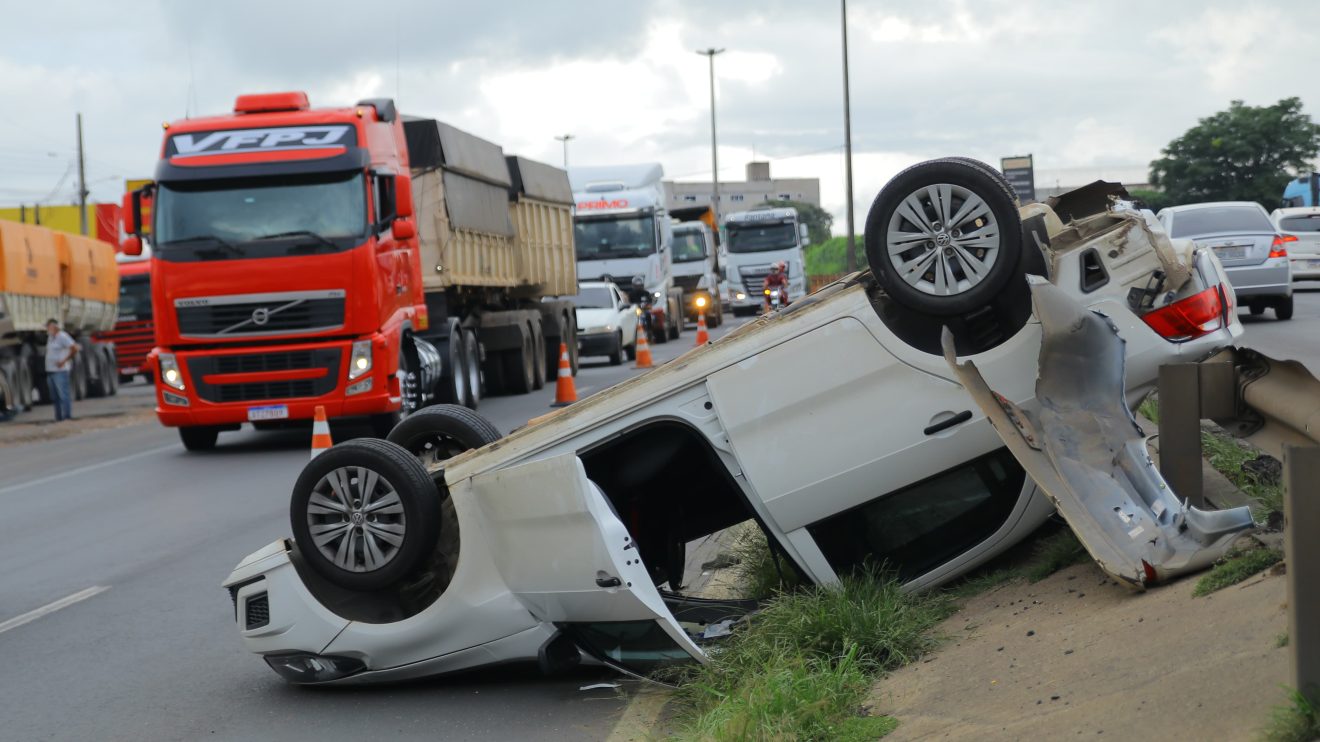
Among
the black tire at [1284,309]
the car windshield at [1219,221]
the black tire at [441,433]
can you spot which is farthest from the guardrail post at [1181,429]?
the black tire at [1284,309]

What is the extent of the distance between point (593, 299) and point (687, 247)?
12.9 meters

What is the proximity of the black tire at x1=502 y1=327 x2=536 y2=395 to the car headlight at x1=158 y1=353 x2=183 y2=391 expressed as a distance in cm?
840

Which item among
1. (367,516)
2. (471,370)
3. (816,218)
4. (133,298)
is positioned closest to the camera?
(367,516)

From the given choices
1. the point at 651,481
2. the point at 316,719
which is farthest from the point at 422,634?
the point at 651,481

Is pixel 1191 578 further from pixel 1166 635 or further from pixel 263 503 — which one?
pixel 263 503

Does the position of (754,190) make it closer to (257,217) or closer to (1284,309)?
(1284,309)

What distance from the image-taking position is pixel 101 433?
22469 mm

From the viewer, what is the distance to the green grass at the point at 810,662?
4832 mm

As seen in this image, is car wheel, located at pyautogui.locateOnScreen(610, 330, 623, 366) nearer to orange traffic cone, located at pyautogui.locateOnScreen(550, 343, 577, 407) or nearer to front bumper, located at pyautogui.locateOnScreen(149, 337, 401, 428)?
orange traffic cone, located at pyautogui.locateOnScreen(550, 343, 577, 407)

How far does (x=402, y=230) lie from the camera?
16922 mm

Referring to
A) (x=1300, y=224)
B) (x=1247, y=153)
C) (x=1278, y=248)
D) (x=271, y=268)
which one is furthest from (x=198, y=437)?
(x=1247, y=153)

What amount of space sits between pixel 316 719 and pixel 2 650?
2.39m

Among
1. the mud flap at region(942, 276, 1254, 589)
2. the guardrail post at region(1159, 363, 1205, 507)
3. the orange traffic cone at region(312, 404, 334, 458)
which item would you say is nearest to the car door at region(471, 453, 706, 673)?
the mud flap at region(942, 276, 1254, 589)

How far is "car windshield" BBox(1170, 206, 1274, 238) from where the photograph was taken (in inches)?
902
